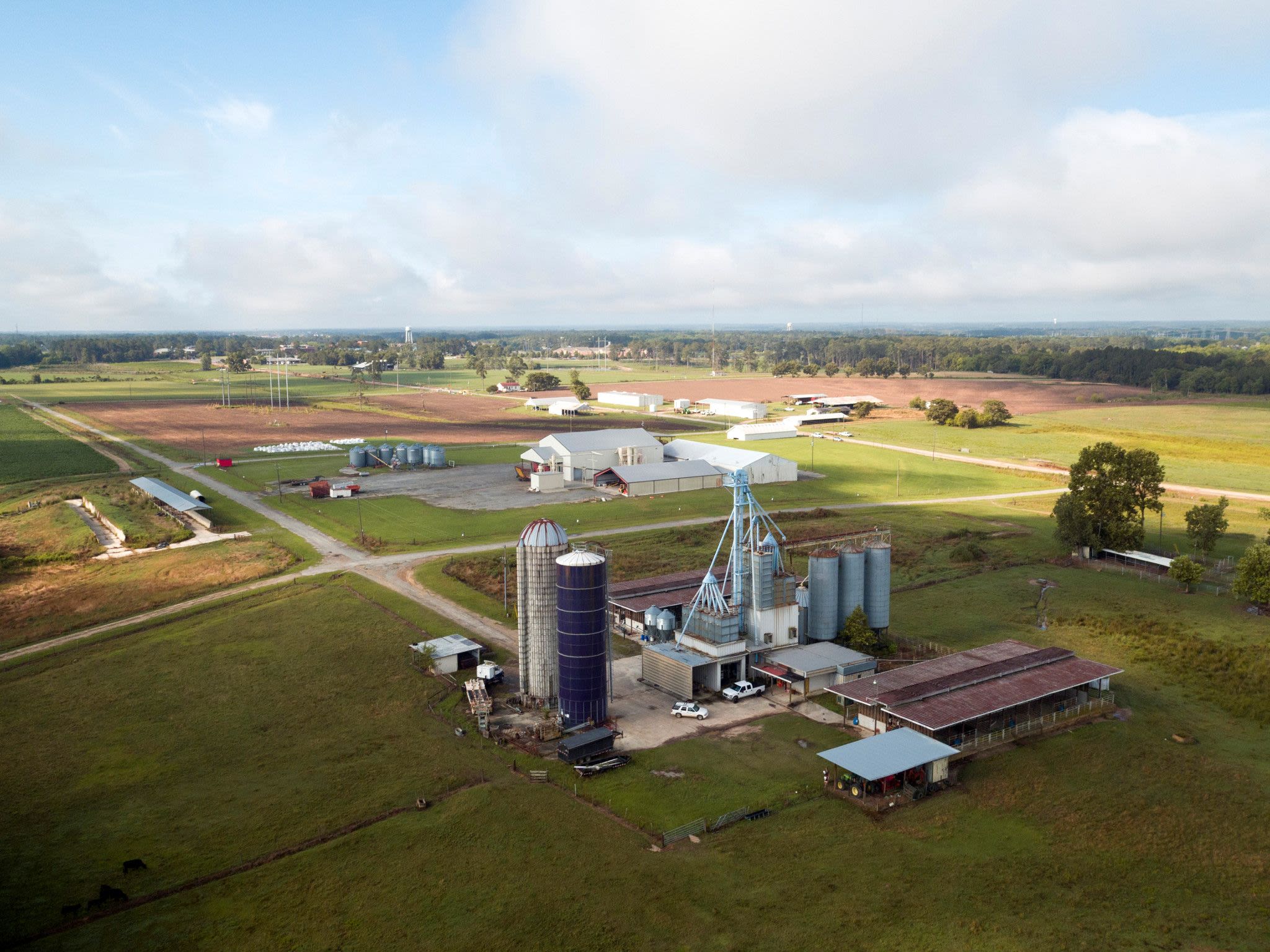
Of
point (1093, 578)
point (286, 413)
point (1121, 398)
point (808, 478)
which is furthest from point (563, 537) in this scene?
point (1121, 398)

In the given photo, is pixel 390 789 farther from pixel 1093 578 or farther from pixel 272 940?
pixel 1093 578

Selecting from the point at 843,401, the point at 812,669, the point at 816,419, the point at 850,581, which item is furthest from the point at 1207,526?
the point at 843,401

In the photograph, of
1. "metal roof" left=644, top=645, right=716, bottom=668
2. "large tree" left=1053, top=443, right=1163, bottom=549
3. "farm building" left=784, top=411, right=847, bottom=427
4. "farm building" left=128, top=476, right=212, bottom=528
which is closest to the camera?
"metal roof" left=644, top=645, right=716, bottom=668

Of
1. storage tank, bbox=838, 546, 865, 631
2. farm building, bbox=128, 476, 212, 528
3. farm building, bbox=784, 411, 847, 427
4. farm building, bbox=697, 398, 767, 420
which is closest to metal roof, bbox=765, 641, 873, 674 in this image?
storage tank, bbox=838, 546, 865, 631

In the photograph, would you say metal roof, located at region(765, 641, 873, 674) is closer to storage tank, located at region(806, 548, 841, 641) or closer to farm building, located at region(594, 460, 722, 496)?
storage tank, located at region(806, 548, 841, 641)

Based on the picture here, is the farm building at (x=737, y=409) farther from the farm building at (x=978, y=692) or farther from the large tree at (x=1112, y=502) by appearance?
the farm building at (x=978, y=692)

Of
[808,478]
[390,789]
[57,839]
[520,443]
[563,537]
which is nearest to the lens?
[57,839]

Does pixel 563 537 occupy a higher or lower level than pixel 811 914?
higher
